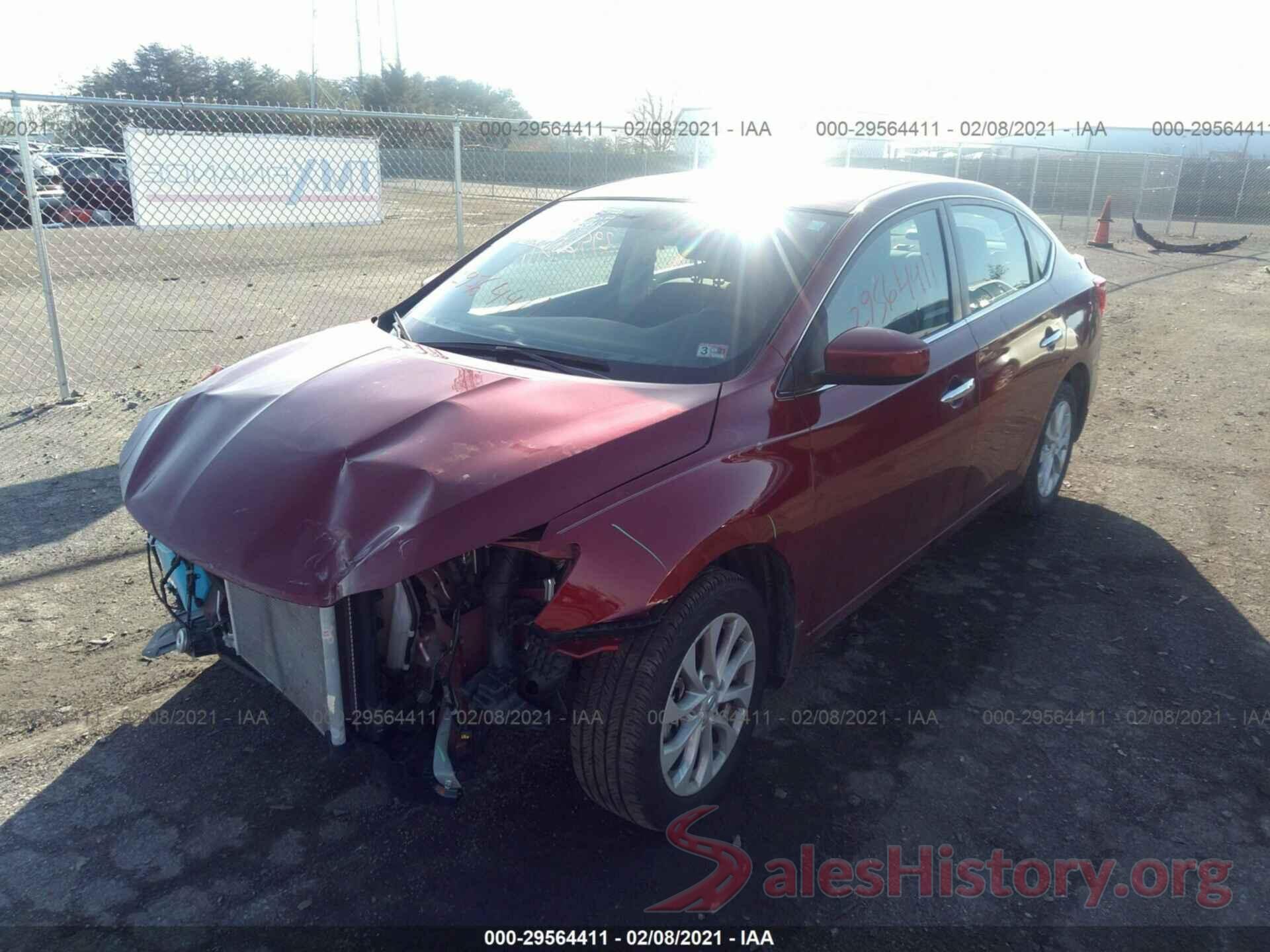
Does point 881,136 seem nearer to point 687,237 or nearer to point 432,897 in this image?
point 687,237

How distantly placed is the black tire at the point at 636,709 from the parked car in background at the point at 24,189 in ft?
20.1

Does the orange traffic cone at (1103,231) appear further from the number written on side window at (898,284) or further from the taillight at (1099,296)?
the number written on side window at (898,284)

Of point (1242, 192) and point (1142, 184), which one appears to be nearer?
point (1142, 184)

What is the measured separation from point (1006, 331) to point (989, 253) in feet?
1.35

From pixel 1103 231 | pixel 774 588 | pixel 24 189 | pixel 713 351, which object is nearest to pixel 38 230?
pixel 24 189

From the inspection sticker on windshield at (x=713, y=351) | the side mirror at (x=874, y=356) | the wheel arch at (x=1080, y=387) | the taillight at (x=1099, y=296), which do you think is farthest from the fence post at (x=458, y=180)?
the side mirror at (x=874, y=356)

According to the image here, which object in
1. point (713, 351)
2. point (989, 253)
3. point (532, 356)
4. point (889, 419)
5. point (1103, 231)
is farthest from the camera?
point (1103, 231)

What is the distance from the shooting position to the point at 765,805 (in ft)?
9.93

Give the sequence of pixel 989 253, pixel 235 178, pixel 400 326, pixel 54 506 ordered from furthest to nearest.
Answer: pixel 235 178 → pixel 54 506 → pixel 989 253 → pixel 400 326

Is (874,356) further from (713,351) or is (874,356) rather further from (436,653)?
(436,653)

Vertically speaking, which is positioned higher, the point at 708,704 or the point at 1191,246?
the point at 708,704

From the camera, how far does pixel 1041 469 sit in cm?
509

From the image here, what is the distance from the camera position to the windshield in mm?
3145

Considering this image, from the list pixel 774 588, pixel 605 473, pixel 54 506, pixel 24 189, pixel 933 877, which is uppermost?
pixel 24 189
